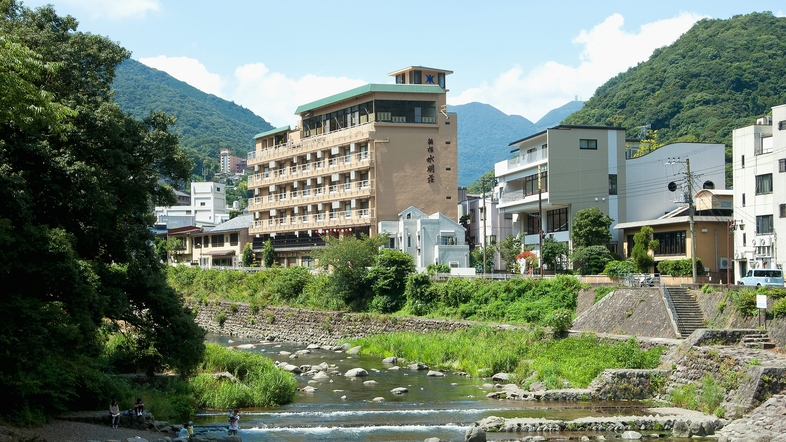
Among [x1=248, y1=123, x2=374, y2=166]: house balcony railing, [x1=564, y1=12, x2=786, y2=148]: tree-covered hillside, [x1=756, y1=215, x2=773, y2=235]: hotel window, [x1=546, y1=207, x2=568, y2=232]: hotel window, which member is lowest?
[x1=756, y1=215, x2=773, y2=235]: hotel window

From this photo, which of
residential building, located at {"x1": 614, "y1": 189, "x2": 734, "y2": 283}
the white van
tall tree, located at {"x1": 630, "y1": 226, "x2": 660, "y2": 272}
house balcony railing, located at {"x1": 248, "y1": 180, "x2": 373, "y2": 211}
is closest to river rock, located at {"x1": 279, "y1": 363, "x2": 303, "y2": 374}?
the white van

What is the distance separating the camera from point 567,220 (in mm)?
64000

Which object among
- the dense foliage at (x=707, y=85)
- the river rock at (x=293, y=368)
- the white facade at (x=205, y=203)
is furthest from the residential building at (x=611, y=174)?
the white facade at (x=205, y=203)

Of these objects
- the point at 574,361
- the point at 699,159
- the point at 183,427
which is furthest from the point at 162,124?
the point at 699,159

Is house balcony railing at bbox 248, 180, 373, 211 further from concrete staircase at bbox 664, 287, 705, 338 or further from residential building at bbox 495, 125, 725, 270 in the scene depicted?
concrete staircase at bbox 664, 287, 705, 338

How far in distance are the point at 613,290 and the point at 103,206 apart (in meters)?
27.8

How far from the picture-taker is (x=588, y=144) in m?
64.1

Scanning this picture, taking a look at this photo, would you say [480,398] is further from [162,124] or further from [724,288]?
[162,124]

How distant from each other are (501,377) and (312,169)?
44953mm

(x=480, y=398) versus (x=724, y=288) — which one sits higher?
(x=724, y=288)

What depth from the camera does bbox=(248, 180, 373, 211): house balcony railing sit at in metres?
72.4

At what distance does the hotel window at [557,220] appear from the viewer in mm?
64438

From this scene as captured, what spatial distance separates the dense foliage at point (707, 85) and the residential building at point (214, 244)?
50797mm

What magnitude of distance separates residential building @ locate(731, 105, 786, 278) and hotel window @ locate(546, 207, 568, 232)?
569 inches
